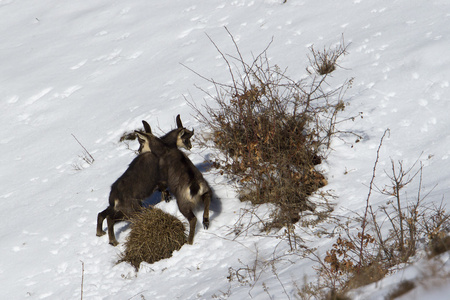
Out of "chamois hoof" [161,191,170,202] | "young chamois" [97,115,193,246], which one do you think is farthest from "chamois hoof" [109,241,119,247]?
"chamois hoof" [161,191,170,202]

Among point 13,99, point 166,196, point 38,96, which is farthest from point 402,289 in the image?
point 13,99

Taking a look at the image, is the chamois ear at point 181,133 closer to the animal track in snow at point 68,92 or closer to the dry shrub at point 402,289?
the dry shrub at point 402,289

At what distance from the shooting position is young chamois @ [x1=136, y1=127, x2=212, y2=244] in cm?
647

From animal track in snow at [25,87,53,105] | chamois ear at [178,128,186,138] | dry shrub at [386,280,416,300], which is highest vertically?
animal track in snow at [25,87,53,105]

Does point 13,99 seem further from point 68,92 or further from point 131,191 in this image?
point 131,191

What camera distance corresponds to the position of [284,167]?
6246 millimetres

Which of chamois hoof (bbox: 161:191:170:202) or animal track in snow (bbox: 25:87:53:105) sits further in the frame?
animal track in snow (bbox: 25:87:53:105)

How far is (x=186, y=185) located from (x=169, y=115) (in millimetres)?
3182

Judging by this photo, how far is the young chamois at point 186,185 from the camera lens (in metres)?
6.47

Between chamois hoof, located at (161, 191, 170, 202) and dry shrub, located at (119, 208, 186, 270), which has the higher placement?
chamois hoof, located at (161, 191, 170, 202)

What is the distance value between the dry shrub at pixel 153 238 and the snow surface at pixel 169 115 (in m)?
0.16

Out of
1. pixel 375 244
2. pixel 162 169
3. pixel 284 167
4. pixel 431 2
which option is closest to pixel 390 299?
pixel 375 244

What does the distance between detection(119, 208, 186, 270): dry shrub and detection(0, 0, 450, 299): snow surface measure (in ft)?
0.51

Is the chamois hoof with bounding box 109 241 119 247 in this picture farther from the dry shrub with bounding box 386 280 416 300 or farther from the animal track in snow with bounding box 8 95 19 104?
the animal track in snow with bounding box 8 95 19 104
